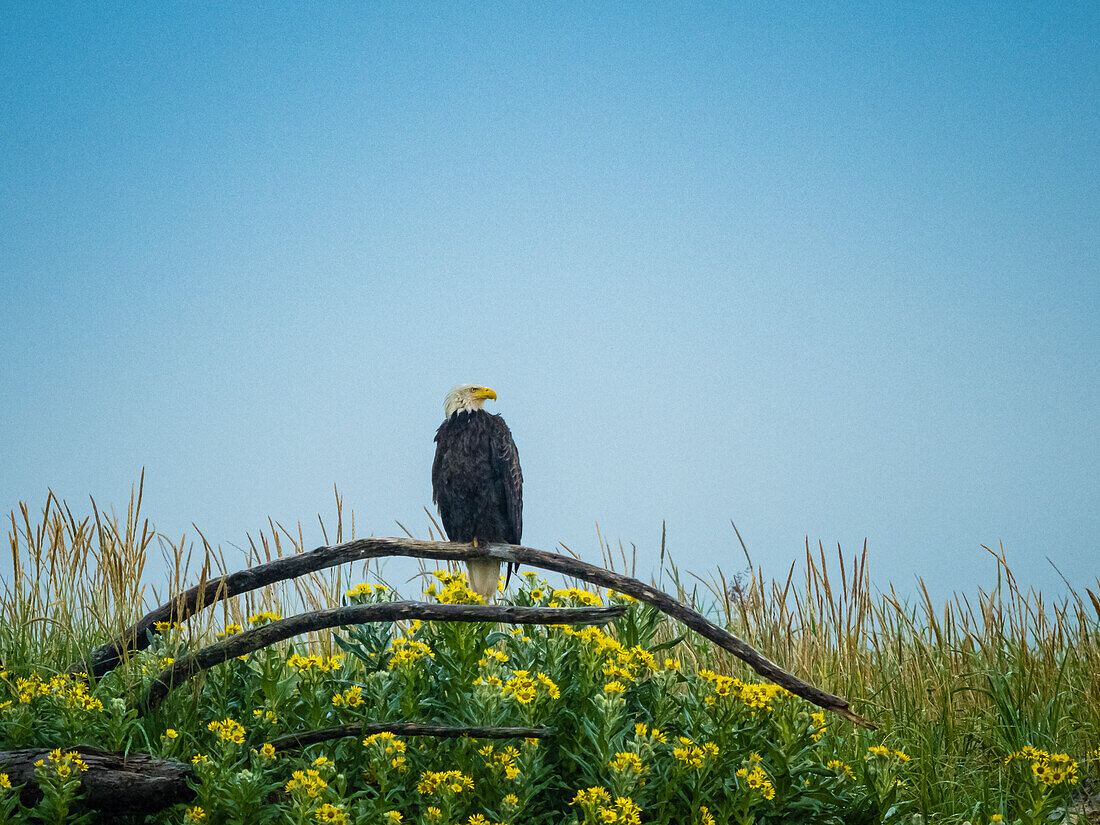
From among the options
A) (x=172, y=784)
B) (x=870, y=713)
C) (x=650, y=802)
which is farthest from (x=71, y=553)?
(x=870, y=713)

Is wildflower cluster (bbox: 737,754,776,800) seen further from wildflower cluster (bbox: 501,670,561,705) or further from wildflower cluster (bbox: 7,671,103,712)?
wildflower cluster (bbox: 7,671,103,712)

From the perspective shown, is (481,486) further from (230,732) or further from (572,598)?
(230,732)

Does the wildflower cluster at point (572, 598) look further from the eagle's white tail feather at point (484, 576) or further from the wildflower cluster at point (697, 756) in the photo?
the eagle's white tail feather at point (484, 576)

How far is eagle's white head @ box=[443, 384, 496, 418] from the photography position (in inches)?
338

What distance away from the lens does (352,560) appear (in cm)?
530

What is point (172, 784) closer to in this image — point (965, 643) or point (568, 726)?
point (568, 726)

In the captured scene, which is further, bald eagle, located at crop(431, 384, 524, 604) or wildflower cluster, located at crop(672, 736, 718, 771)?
bald eagle, located at crop(431, 384, 524, 604)

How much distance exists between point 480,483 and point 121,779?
468cm

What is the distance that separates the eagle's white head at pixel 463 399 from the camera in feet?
28.2

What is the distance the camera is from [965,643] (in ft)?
21.7

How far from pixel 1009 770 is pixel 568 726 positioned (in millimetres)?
2991

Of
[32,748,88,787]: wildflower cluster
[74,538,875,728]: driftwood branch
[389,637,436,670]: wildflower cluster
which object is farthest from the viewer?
[74,538,875,728]: driftwood branch

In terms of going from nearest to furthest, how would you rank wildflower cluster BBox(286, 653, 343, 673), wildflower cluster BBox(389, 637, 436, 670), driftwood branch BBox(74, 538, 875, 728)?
wildflower cluster BBox(389, 637, 436, 670)
wildflower cluster BBox(286, 653, 343, 673)
driftwood branch BBox(74, 538, 875, 728)

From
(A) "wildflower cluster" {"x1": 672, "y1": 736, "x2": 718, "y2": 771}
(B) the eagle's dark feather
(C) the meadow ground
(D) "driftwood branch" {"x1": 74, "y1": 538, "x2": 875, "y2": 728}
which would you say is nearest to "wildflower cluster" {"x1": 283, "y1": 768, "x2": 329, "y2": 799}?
(C) the meadow ground
